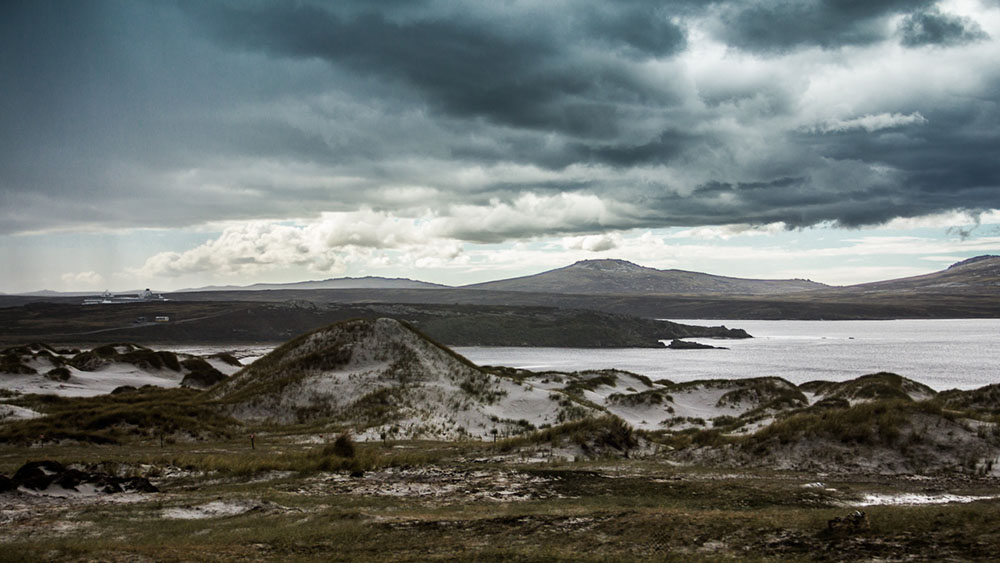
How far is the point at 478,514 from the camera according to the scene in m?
12.9

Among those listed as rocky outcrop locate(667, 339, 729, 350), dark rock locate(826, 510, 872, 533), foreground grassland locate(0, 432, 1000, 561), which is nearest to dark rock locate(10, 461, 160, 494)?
foreground grassland locate(0, 432, 1000, 561)

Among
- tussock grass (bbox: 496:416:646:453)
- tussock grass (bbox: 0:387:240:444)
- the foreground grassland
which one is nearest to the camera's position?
the foreground grassland

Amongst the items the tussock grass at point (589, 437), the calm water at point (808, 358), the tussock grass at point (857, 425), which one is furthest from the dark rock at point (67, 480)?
the calm water at point (808, 358)

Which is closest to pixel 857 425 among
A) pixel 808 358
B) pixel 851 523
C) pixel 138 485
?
pixel 851 523

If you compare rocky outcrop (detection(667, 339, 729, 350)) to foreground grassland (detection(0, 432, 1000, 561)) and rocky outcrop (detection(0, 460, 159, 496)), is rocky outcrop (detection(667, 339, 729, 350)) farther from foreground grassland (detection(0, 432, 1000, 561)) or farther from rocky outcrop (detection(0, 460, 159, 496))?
rocky outcrop (detection(0, 460, 159, 496))

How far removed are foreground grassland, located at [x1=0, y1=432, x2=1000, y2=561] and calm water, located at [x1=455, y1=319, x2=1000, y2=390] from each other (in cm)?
7323

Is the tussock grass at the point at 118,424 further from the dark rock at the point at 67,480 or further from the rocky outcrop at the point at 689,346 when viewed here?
the rocky outcrop at the point at 689,346

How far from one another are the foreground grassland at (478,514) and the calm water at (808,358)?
2883 inches

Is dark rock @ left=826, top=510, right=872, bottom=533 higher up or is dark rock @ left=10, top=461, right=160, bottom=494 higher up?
dark rock @ left=826, top=510, right=872, bottom=533

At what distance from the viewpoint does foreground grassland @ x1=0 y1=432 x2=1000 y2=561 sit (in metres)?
9.84

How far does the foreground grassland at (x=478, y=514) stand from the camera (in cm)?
984

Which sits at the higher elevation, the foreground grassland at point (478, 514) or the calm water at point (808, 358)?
the foreground grassland at point (478, 514)

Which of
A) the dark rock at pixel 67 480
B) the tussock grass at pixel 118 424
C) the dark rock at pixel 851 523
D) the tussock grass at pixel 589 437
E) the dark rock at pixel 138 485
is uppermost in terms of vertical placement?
the dark rock at pixel 851 523

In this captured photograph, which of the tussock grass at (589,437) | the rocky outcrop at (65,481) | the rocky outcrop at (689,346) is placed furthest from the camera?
the rocky outcrop at (689,346)
